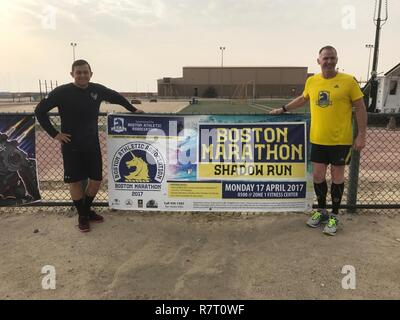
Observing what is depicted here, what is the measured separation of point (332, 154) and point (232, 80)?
324 feet

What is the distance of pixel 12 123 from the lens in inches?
190

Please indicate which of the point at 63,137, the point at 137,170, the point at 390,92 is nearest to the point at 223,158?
the point at 137,170

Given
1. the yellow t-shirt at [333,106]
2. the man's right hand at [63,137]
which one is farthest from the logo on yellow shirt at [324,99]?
the man's right hand at [63,137]

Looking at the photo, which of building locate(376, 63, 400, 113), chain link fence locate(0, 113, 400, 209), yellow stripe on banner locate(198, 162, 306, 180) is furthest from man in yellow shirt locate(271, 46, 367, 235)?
building locate(376, 63, 400, 113)

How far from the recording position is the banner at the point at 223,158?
469 cm

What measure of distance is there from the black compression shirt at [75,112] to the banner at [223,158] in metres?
0.40

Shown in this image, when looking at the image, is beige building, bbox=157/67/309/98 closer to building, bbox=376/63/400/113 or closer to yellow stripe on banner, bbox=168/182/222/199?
building, bbox=376/63/400/113

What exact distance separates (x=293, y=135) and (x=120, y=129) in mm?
2184

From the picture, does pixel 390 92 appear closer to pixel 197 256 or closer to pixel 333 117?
pixel 333 117

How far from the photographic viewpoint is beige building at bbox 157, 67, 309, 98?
3907 inches

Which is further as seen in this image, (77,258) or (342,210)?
(342,210)

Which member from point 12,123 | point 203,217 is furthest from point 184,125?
point 12,123

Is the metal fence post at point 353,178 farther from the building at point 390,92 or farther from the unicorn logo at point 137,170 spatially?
the building at point 390,92
